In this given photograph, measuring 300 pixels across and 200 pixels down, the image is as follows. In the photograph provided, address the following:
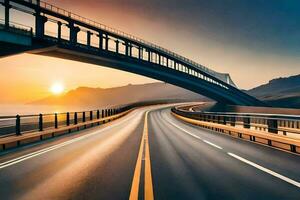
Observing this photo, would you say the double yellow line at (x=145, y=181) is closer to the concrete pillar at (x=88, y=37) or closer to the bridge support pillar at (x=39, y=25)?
the bridge support pillar at (x=39, y=25)

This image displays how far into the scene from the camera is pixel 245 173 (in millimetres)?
7949

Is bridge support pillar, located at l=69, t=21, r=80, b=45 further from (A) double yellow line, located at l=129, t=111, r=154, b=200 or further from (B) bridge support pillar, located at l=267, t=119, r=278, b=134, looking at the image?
(A) double yellow line, located at l=129, t=111, r=154, b=200

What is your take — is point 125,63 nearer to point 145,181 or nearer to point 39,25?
point 39,25

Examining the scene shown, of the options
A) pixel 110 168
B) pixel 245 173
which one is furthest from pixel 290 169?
pixel 110 168

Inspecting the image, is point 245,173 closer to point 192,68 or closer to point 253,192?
point 253,192

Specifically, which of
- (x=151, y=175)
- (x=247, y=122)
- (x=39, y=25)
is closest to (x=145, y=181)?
(x=151, y=175)

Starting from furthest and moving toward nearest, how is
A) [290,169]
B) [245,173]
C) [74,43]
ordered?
[74,43] → [290,169] → [245,173]

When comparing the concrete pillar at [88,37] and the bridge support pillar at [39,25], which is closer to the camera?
the bridge support pillar at [39,25]

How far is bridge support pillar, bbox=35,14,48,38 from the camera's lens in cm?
6309

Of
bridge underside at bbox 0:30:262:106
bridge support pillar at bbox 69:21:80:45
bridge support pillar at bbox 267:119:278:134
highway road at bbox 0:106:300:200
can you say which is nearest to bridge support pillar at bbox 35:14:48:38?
bridge underside at bbox 0:30:262:106

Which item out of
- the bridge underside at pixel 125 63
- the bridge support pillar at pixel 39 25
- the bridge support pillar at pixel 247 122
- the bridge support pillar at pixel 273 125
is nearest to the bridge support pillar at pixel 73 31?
the bridge underside at pixel 125 63

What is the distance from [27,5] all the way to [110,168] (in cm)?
6477

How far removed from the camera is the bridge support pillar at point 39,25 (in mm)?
63094

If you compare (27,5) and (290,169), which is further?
(27,5)
